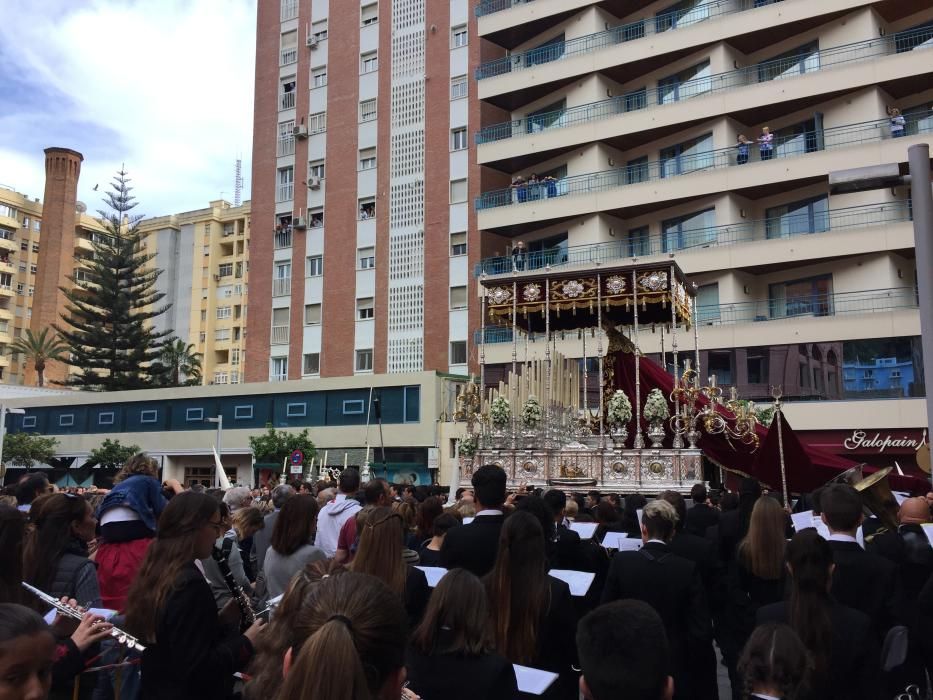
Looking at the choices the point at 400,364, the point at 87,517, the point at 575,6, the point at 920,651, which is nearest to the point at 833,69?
the point at 575,6

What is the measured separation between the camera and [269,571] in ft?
19.5

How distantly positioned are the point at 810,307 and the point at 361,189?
2294 centimetres

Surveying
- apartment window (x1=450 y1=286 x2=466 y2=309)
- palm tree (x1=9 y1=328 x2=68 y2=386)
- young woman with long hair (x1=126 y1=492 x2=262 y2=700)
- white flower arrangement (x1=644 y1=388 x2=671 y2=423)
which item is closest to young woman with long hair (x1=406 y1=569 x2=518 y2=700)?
young woman with long hair (x1=126 y1=492 x2=262 y2=700)

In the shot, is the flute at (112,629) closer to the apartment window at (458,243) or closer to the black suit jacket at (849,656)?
the black suit jacket at (849,656)

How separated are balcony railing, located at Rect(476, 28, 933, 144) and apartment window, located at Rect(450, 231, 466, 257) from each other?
4.45m

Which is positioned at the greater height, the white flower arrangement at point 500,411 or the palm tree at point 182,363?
the palm tree at point 182,363

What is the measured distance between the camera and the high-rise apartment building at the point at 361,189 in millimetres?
41938

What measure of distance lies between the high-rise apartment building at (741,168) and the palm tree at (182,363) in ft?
126

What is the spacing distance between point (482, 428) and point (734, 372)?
16232 mm

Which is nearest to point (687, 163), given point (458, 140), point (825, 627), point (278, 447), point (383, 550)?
point (458, 140)

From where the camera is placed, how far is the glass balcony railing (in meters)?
30.0

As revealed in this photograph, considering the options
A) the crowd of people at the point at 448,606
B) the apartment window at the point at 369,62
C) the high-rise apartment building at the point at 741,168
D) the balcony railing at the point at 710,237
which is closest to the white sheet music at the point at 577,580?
the crowd of people at the point at 448,606

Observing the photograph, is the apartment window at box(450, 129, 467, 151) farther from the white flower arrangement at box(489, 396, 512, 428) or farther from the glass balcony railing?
the white flower arrangement at box(489, 396, 512, 428)

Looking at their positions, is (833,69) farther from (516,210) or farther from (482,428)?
(482,428)
